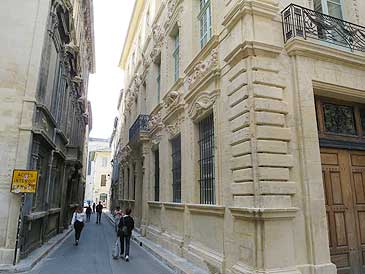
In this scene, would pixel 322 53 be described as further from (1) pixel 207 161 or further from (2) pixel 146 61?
(2) pixel 146 61

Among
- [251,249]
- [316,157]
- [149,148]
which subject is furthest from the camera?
[149,148]

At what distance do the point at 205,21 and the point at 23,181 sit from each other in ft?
23.7

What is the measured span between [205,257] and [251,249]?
2139 mm

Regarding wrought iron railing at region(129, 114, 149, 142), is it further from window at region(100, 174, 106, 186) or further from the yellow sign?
window at region(100, 174, 106, 186)

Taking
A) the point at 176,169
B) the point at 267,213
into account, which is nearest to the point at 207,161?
the point at 176,169

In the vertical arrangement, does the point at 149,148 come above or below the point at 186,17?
below

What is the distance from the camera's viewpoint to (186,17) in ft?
34.3

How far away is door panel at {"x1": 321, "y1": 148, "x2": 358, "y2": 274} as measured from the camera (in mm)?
6207

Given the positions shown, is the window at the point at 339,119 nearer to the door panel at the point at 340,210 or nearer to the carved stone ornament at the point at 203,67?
the door panel at the point at 340,210

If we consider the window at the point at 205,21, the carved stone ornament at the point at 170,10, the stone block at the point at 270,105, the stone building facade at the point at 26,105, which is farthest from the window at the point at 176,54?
the stone block at the point at 270,105

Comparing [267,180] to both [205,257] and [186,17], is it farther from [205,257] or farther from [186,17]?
[186,17]

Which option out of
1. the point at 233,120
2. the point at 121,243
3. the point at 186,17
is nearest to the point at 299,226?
the point at 233,120

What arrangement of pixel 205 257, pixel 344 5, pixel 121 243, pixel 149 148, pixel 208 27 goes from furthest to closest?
pixel 149 148 → pixel 121 243 → pixel 208 27 → pixel 344 5 → pixel 205 257

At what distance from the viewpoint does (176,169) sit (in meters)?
A: 10.7
